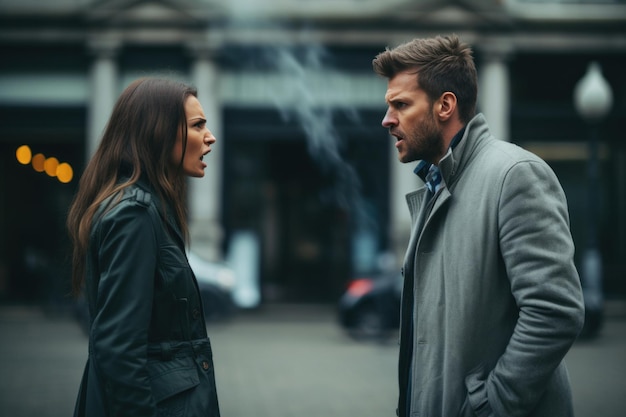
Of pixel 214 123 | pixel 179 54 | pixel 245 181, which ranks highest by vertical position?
pixel 179 54

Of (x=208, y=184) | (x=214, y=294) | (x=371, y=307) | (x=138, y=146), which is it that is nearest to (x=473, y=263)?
(x=138, y=146)

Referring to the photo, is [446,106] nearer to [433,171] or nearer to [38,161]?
[433,171]

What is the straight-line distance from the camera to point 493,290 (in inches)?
103

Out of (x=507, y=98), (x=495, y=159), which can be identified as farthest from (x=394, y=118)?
(x=507, y=98)

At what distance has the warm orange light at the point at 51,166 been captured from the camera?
65.2 feet

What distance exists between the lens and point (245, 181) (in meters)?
19.7

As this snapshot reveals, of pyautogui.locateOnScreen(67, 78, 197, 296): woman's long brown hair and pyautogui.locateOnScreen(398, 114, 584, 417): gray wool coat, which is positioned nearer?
pyautogui.locateOnScreen(398, 114, 584, 417): gray wool coat

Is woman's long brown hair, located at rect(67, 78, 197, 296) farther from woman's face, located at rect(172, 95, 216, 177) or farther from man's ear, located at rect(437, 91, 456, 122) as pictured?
man's ear, located at rect(437, 91, 456, 122)

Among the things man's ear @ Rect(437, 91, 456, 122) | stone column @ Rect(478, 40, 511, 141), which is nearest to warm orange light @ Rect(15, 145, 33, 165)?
stone column @ Rect(478, 40, 511, 141)

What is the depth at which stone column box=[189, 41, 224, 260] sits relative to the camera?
1875 centimetres

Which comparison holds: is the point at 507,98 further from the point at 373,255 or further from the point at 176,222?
the point at 176,222

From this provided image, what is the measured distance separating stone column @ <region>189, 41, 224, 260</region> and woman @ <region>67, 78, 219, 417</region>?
A: 51.8 feet

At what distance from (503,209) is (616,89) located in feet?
62.1

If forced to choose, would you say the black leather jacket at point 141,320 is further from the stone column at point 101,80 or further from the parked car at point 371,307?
the stone column at point 101,80
